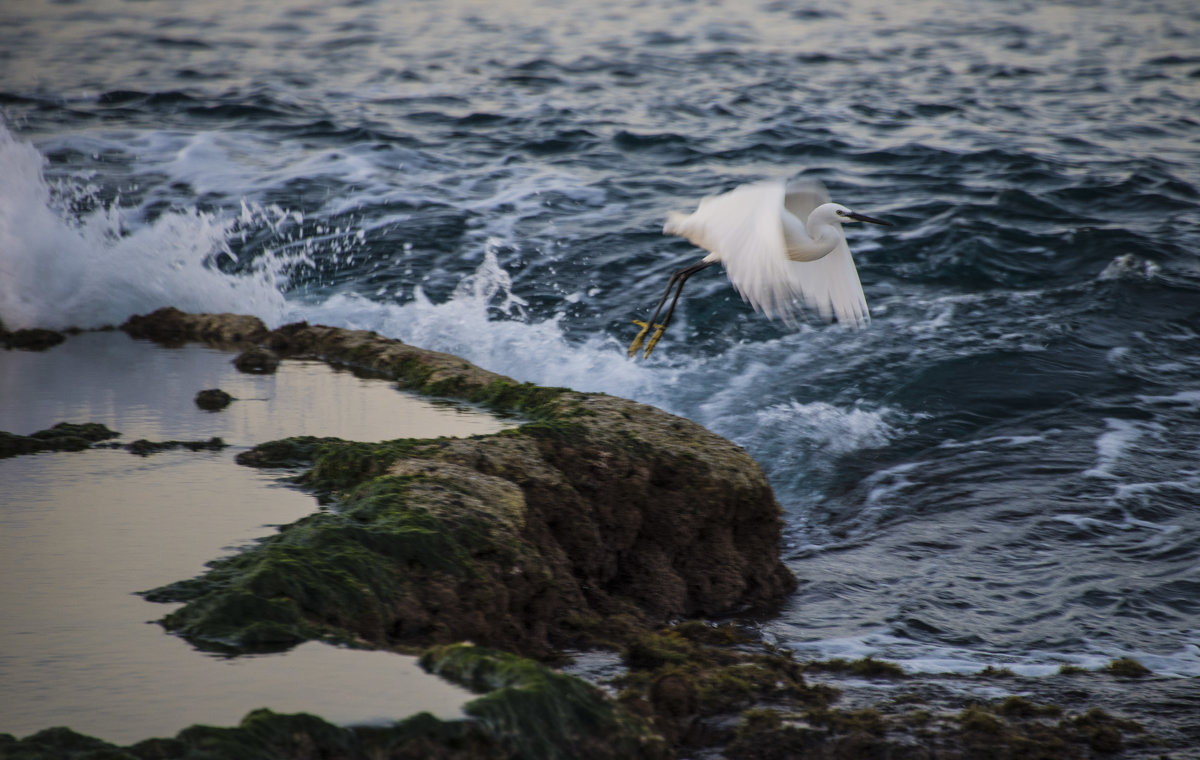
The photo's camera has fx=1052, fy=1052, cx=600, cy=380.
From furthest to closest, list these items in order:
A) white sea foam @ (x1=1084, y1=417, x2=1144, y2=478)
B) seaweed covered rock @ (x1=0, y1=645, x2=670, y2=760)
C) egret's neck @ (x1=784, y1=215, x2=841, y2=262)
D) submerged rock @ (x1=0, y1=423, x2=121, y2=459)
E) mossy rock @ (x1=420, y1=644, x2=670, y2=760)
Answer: white sea foam @ (x1=1084, y1=417, x2=1144, y2=478), egret's neck @ (x1=784, y1=215, x2=841, y2=262), submerged rock @ (x1=0, y1=423, x2=121, y2=459), mossy rock @ (x1=420, y1=644, x2=670, y2=760), seaweed covered rock @ (x1=0, y1=645, x2=670, y2=760)

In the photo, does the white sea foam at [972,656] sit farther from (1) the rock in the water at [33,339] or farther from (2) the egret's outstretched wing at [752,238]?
(1) the rock in the water at [33,339]

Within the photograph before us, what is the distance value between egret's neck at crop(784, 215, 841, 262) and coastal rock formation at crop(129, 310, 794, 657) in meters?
1.26

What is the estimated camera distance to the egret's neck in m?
4.94

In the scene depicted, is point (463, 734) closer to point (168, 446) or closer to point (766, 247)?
point (168, 446)

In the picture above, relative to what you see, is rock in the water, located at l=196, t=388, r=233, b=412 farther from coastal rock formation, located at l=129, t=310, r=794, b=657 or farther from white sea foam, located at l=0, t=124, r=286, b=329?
white sea foam, located at l=0, t=124, r=286, b=329

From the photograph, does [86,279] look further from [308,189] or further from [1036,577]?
[1036,577]

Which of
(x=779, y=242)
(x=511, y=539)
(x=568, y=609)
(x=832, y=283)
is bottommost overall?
(x=568, y=609)

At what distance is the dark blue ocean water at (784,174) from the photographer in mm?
4750

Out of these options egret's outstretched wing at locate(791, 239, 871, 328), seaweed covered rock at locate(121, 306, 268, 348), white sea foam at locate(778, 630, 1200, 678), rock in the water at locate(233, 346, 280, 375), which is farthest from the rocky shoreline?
seaweed covered rock at locate(121, 306, 268, 348)

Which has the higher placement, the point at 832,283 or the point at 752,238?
the point at 752,238

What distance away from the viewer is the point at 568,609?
314 cm

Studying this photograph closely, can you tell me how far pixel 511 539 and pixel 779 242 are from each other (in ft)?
6.03

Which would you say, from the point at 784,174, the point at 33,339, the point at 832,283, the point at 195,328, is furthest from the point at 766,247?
the point at 784,174

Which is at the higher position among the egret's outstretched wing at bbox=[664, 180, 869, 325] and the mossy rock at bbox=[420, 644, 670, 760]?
the egret's outstretched wing at bbox=[664, 180, 869, 325]
